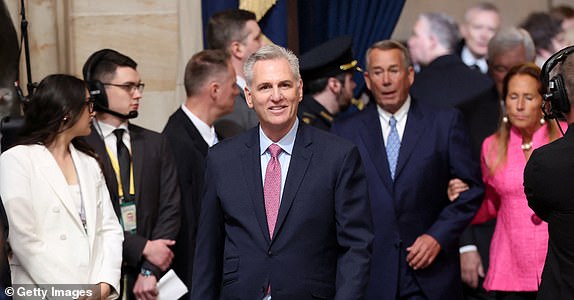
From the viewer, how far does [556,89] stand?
4.18 m

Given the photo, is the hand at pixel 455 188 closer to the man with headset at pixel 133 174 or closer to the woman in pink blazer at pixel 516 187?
the woman in pink blazer at pixel 516 187

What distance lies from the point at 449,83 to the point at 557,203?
3.37 meters

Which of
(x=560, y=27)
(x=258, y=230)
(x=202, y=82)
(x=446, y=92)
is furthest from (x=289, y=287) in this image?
(x=560, y=27)

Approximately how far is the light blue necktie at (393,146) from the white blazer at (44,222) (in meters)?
1.55

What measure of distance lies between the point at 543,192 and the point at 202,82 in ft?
8.60

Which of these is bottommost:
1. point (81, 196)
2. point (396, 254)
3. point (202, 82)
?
point (396, 254)

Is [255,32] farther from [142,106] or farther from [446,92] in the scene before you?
[446,92]

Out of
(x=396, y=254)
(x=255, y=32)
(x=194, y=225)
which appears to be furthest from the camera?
(x=255, y=32)

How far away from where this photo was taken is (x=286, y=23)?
23.5ft

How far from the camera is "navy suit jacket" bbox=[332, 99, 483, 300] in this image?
5.61 metres

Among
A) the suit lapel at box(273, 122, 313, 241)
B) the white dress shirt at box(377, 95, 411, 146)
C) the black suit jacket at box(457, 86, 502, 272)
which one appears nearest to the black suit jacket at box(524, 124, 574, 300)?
the suit lapel at box(273, 122, 313, 241)

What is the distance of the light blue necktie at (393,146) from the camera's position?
571cm

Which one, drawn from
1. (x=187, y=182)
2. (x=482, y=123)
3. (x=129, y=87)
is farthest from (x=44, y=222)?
(x=482, y=123)

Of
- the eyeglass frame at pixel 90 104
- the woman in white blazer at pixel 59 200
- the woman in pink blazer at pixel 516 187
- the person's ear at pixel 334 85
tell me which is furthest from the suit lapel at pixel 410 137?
the eyeglass frame at pixel 90 104
